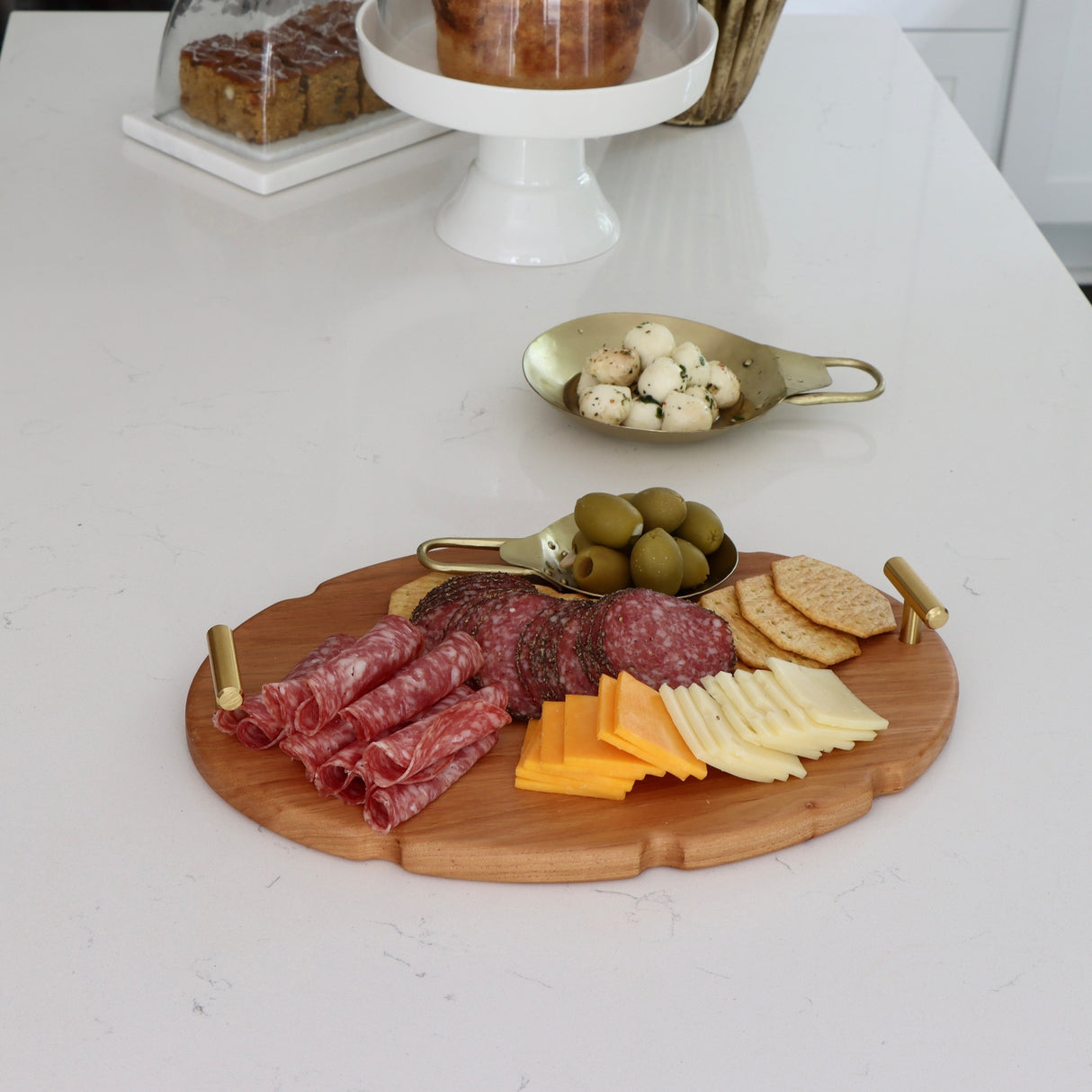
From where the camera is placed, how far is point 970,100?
2.78 meters

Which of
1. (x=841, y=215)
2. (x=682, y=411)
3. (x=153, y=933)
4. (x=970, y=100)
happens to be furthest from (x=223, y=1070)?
(x=970, y=100)

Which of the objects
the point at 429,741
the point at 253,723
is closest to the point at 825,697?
the point at 429,741

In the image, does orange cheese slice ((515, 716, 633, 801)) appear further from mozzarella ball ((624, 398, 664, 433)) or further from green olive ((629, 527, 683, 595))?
mozzarella ball ((624, 398, 664, 433))

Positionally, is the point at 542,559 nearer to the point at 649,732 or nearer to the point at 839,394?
the point at 649,732

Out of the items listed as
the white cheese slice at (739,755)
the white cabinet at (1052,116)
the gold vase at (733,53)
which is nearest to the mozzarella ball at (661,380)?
the white cheese slice at (739,755)

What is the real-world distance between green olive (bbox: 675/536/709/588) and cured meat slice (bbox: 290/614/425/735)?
0.71ft

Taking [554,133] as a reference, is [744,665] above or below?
below

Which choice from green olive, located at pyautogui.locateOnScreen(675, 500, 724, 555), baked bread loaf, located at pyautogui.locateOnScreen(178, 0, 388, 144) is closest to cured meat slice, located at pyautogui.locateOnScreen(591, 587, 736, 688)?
green olive, located at pyautogui.locateOnScreen(675, 500, 724, 555)

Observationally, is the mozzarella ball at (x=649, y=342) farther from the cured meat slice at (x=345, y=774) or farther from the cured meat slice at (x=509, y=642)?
the cured meat slice at (x=345, y=774)

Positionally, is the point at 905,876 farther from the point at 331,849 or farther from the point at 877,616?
the point at 331,849

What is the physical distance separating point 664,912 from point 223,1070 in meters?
0.25

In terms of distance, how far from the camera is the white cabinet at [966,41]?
269 cm

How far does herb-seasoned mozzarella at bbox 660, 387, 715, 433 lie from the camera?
3.74 feet

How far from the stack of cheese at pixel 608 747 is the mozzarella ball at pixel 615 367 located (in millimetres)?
459
